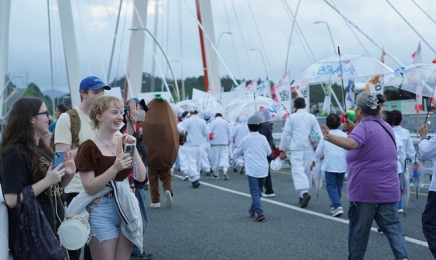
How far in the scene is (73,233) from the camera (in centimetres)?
416

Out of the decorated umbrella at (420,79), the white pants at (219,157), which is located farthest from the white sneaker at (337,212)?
the white pants at (219,157)

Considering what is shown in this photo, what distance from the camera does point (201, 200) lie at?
1243cm

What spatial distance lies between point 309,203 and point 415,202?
6.30 ft

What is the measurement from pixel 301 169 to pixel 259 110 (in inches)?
54.1

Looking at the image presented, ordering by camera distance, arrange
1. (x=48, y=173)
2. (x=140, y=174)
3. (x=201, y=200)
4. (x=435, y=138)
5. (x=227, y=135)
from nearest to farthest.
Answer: (x=48, y=173) < (x=140, y=174) < (x=435, y=138) < (x=201, y=200) < (x=227, y=135)

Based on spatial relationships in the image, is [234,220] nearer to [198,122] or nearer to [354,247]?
[354,247]

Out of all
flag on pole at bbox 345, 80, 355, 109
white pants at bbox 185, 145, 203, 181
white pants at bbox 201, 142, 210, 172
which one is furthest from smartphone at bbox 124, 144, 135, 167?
flag on pole at bbox 345, 80, 355, 109

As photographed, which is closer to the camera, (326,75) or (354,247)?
(354,247)

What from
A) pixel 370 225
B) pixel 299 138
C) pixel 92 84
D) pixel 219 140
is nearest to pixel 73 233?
pixel 92 84

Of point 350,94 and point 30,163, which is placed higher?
point 30,163

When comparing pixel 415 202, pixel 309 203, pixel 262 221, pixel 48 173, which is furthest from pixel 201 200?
pixel 48 173

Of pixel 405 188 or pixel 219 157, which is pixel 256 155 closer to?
pixel 405 188

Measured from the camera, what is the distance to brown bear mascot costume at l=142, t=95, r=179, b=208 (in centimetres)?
1053

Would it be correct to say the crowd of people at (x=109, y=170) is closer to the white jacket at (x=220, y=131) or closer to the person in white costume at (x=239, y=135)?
the white jacket at (x=220, y=131)
